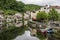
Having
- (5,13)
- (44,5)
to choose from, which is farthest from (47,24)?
(5,13)

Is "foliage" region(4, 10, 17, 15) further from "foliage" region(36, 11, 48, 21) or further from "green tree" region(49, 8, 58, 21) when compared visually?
"green tree" region(49, 8, 58, 21)

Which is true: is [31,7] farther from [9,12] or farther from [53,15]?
[53,15]

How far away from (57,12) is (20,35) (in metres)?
1.69

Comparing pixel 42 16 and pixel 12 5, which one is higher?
pixel 12 5

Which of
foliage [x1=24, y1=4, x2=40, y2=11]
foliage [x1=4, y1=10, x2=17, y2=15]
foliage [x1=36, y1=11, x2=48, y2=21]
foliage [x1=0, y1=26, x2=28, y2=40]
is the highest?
foliage [x1=24, y1=4, x2=40, y2=11]

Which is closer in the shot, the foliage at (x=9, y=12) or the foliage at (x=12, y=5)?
the foliage at (x=12, y=5)

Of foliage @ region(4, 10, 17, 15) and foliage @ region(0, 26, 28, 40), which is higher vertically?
foliage @ region(4, 10, 17, 15)

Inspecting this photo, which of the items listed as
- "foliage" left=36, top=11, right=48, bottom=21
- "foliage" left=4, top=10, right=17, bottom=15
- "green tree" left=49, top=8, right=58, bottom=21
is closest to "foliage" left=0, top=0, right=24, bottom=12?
"foliage" left=4, top=10, right=17, bottom=15

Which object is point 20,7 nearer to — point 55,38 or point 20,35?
point 20,35

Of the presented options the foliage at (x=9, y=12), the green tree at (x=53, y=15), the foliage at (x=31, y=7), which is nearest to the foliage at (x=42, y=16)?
the green tree at (x=53, y=15)

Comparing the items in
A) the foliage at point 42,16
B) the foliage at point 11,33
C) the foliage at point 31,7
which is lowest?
the foliage at point 11,33

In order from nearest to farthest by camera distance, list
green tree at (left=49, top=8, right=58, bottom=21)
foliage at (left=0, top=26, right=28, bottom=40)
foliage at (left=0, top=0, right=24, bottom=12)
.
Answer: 1. foliage at (left=0, top=26, right=28, bottom=40)
2. green tree at (left=49, top=8, right=58, bottom=21)
3. foliage at (left=0, top=0, right=24, bottom=12)

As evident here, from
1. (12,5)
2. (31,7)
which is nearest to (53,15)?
(31,7)

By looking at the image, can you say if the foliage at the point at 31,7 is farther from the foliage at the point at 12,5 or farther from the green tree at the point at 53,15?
the green tree at the point at 53,15
